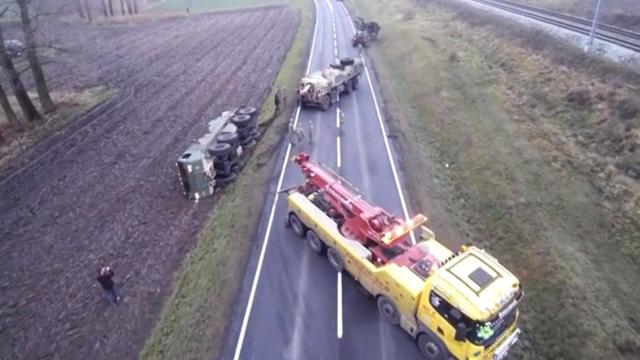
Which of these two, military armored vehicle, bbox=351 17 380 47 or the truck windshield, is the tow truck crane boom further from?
military armored vehicle, bbox=351 17 380 47

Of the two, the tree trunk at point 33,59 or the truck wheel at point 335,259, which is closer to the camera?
the truck wheel at point 335,259

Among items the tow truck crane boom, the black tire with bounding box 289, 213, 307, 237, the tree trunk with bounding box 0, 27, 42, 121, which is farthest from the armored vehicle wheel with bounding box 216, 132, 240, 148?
the tree trunk with bounding box 0, 27, 42, 121

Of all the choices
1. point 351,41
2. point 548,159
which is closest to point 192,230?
point 548,159

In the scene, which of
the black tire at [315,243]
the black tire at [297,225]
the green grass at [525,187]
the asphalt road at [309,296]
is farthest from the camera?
the black tire at [297,225]

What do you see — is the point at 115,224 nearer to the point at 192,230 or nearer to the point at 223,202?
the point at 192,230

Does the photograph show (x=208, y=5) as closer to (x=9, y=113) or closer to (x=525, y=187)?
(x=9, y=113)

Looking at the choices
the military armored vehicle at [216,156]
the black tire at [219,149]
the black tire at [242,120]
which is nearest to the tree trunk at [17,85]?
the military armored vehicle at [216,156]

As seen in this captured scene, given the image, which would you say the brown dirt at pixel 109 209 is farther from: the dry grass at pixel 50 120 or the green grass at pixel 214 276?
the dry grass at pixel 50 120
